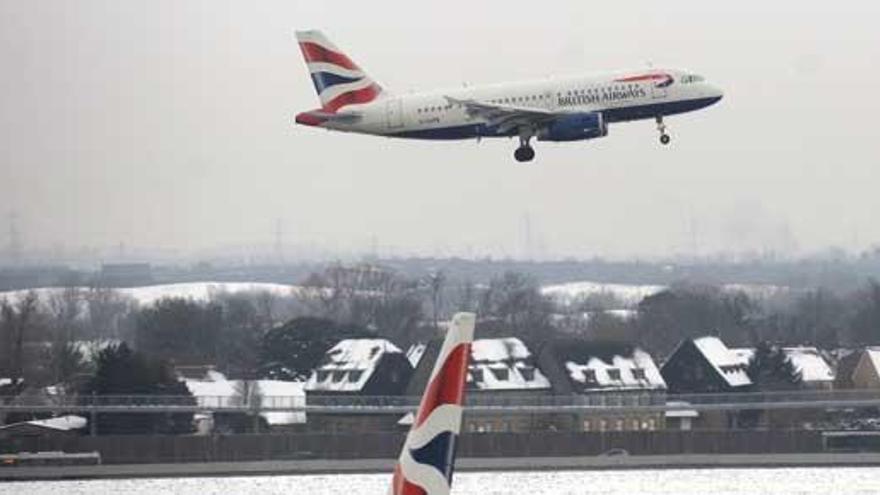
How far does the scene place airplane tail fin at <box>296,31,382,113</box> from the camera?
83000 millimetres

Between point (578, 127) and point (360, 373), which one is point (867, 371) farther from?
point (578, 127)

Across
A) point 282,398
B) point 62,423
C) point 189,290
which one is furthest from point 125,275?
point 62,423

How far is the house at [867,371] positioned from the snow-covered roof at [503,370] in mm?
17668

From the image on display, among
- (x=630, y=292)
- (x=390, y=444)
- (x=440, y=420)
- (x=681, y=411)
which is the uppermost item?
(x=440, y=420)

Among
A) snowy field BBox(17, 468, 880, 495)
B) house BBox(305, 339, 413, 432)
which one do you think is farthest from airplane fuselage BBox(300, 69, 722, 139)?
house BBox(305, 339, 413, 432)

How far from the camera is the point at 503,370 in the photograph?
11725cm

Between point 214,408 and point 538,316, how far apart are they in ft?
172

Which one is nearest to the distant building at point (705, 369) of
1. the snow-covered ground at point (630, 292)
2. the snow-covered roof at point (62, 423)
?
the snow-covered roof at point (62, 423)

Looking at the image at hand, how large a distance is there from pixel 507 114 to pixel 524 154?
1.44 meters

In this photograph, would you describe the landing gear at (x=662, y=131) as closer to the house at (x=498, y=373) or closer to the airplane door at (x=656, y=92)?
the airplane door at (x=656, y=92)

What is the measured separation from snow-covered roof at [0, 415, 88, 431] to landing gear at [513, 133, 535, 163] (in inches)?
1095

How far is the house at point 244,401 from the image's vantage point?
336ft

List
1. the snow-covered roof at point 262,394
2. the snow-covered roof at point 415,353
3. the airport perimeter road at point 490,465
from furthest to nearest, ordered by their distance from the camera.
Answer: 1. the snow-covered roof at point 415,353
2. the snow-covered roof at point 262,394
3. the airport perimeter road at point 490,465

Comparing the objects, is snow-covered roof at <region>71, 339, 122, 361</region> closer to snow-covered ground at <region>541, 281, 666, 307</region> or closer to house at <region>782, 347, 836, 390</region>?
house at <region>782, 347, 836, 390</region>
